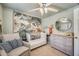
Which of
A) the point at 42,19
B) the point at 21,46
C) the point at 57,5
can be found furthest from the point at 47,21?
the point at 21,46

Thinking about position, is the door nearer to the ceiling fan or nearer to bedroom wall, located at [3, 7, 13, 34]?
the ceiling fan

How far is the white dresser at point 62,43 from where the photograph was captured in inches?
80.2

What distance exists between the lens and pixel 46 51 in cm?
209

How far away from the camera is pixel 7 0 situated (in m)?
2.04

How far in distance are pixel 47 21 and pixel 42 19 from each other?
0.34 ft

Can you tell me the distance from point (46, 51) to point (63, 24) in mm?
619

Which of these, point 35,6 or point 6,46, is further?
point 35,6

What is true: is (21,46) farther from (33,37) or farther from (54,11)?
(54,11)

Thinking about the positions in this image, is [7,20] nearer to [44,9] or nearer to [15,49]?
[15,49]

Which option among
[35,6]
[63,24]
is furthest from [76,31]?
[35,6]

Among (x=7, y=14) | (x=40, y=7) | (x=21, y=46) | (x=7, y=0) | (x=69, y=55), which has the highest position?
(x=7, y=0)

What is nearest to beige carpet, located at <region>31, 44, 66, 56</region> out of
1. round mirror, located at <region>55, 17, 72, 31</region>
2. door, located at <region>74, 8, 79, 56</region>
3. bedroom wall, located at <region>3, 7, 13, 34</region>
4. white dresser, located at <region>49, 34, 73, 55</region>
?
white dresser, located at <region>49, 34, 73, 55</region>

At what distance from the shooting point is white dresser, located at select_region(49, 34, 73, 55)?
80.2 inches

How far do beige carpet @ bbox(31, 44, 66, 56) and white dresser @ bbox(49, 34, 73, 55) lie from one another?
0.26 ft
